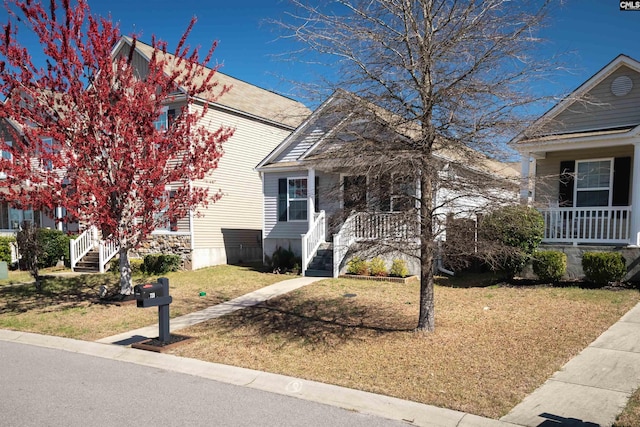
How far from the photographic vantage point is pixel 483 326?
841 cm

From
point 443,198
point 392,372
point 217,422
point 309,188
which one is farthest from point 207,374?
point 309,188

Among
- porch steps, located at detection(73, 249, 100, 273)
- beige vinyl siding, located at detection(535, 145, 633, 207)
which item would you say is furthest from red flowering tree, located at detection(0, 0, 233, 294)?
beige vinyl siding, located at detection(535, 145, 633, 207)

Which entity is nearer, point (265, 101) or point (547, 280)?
point (547, 280)

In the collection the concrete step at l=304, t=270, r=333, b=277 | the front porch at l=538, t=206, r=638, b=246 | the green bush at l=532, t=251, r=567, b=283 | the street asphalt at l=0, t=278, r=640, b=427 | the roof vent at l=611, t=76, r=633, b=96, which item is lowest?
the concrete step at l=304, t=270, r=333, b=277

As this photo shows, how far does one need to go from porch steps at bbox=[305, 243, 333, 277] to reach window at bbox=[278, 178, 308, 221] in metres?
2.11

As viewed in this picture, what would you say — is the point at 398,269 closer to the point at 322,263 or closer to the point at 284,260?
the point at 322,263

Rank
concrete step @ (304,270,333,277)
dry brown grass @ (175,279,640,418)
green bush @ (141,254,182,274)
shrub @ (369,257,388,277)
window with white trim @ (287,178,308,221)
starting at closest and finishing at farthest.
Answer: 1. dry brown grass @ (175,279,640,418)
2. shrub @ (369,257,388,277)
3. concrete step @ (304,270,333,277)
4. green bush @ (141,254,182,274)
5. window with white trim @ (287,178,308,221)

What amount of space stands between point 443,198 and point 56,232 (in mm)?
18499

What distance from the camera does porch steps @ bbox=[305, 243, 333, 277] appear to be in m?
14.9

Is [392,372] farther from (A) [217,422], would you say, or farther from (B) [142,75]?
(B) [142,75]

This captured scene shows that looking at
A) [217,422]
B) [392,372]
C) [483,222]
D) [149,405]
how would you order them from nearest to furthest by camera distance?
[217,422] → [149,405] → [392,372] → [483,222]

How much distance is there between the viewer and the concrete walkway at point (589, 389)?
15.6ft

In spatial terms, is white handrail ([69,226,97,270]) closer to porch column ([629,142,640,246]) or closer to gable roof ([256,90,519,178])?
gable roof ([256,90,519,178])

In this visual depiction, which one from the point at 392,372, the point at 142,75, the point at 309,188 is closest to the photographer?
the point at 392,372
